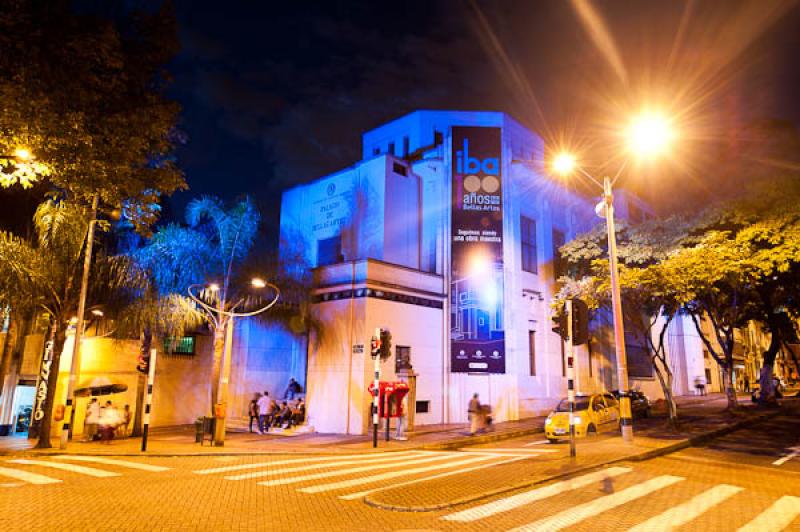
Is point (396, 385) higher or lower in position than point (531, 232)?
lower

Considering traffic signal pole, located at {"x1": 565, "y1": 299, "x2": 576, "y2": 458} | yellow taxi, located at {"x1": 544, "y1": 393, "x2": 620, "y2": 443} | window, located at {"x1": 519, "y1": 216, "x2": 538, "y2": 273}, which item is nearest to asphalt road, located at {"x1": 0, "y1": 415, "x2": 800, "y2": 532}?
traffic signal pole, located at {"x1": 565, "y1": 299, "x2": 576, "y2": 458}

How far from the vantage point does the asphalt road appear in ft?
24.3

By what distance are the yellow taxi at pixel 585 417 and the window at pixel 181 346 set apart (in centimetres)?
1638

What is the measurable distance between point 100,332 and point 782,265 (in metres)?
25.4

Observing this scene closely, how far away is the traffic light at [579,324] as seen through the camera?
1326 centimetres

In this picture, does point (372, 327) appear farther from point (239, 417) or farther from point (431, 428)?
point (239, 417)

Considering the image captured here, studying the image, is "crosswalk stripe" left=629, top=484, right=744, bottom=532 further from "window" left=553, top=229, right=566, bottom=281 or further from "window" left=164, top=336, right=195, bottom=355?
"window" left=164, top=336, right=195, bottom=355

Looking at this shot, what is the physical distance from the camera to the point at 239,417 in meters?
25.4

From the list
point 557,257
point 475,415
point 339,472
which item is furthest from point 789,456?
point 557,257

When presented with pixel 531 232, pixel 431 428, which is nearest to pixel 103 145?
pixel 431 428

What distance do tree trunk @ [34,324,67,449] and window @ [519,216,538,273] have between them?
69.2 ft

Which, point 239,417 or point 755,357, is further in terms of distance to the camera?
Answer: point 755,357

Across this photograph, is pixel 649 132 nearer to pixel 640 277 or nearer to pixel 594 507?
pixel 640 277

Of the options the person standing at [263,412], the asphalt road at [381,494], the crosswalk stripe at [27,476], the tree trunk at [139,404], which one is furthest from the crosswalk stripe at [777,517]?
the tree trunk at [139,404]
